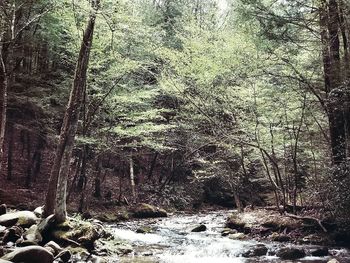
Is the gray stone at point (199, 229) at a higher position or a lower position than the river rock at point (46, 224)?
lower

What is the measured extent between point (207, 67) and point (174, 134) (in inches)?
272

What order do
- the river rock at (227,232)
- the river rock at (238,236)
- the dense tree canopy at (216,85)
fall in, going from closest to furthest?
1. the dense tree canopy at (216,85)
2. the river rock at (238,236)
3. the river rock at (227,232)

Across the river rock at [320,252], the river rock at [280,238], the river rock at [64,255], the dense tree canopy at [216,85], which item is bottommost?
the river rock at [320,252]

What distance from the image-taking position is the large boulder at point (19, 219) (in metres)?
10.5

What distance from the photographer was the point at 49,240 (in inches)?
396

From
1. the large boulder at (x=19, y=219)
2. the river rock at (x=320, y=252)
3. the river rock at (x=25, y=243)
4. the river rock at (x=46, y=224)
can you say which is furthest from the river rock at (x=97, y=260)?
the river rock at (x=320, y=252)

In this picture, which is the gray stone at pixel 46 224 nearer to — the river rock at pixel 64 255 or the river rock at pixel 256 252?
the river rock at pixel 64 255

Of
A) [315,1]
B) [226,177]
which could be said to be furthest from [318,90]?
[226,177]

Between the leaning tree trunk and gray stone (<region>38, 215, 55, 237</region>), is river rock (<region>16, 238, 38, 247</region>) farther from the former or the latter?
the leaning tree trunk

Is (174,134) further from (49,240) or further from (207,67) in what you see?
(49,240)

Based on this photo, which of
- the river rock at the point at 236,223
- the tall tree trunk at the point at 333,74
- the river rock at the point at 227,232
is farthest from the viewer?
the river rock at the point at 236,223

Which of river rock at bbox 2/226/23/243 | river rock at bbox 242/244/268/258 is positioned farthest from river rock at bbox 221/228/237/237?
river rock at bbox 2/226/23/243

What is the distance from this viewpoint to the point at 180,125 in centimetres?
2259

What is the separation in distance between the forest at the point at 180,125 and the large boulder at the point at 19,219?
0.04 metres
